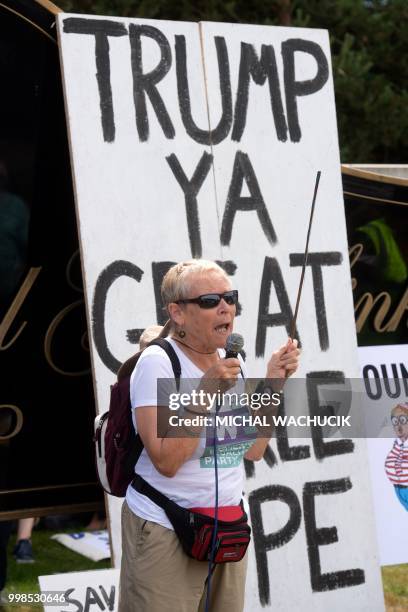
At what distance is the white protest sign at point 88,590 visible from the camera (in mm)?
4250

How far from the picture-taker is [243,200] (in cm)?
469

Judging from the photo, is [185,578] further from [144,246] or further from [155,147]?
[155,147]

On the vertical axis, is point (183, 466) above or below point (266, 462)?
above

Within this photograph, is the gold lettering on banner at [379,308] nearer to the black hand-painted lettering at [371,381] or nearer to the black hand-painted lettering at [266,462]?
the black hand-painted lettering at [371,381]

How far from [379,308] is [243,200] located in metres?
1.44

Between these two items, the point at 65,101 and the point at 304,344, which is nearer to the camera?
the point at 65,101

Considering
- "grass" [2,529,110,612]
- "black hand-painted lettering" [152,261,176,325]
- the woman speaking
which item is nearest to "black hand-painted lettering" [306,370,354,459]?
"black hand-painted lettering" [152,261,176,325]

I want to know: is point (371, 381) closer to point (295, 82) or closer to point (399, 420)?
point (399, 420)

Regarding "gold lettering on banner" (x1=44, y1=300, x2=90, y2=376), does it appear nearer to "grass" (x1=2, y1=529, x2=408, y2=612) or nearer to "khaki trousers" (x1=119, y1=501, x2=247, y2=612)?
"grass" (x1=2, y1=529, x2=408, y2=612)

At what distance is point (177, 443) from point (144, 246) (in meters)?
1.73

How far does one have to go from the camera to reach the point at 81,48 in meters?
4.36

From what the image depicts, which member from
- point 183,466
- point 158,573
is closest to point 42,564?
point 158,573

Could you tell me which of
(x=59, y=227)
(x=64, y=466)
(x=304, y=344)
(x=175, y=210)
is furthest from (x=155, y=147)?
(x=64, y=466)

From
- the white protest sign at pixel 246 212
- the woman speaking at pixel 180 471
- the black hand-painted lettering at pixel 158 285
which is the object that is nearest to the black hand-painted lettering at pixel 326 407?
the white protest sign at pixel 246 212
